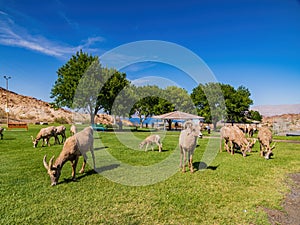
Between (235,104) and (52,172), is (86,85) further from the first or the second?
(235,104)

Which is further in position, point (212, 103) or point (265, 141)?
point (212, 103)

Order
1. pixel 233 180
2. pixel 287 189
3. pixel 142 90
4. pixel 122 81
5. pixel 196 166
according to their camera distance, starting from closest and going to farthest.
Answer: pixel 287 189, pixel 233 180, pixel 196 166, pixel 122 81, pixel 142 90

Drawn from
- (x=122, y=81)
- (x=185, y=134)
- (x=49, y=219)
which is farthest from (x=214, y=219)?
(x=122, y=81)

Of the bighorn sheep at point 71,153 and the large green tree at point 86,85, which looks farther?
the large green tree at point 86,85

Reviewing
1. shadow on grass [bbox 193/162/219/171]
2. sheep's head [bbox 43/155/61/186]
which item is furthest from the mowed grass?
sheep's head [bbox 43/155/61/186]

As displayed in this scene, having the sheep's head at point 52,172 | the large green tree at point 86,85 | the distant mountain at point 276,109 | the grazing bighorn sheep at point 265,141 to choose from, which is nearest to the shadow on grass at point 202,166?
the grazing bighorn sheep at point 265,141

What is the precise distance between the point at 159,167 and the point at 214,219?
5.34 metres

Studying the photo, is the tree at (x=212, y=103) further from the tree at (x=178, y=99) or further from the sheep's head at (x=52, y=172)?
the sheep's head at (x=52, y=172)

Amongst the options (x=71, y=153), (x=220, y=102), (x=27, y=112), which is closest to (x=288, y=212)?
(x=71, y=153)

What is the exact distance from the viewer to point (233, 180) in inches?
323

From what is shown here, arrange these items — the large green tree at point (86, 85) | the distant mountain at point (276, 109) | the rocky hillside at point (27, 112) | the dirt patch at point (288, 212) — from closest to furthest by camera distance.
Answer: the dirt patch at point (288, 212), the large green tree at point (86, 85), the rocky hillside at point (27, 112), the distant mountain at point (276, 109)

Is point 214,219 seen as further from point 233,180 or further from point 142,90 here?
point 142,90

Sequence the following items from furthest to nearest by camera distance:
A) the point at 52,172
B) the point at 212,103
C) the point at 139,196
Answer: the point at 212,103 < the point at 52,172 < the point at 139,196

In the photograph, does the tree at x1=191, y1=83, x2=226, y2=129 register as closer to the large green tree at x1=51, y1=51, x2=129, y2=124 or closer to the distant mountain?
the large green tree at x1=51, y1=51, x2=129, y2=124
